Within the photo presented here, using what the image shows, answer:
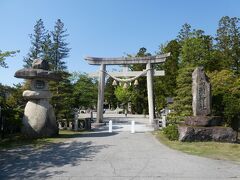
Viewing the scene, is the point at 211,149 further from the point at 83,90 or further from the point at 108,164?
the point at 83,90

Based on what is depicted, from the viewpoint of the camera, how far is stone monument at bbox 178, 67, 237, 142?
13805 millimetres

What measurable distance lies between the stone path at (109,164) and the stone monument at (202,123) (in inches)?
100

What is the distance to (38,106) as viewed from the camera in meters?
15.3

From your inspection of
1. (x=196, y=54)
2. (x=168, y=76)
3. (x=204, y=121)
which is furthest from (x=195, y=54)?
(x=204, y=121)

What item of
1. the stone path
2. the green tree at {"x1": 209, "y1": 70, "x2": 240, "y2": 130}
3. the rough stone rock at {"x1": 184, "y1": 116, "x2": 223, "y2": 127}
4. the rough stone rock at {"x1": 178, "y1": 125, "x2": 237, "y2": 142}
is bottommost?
the stone path

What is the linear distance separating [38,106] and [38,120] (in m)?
0.80

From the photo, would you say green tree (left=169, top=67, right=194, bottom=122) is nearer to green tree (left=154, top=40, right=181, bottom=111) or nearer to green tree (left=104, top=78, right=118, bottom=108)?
green tree (left=154, top=40, right=181, bottom=111)

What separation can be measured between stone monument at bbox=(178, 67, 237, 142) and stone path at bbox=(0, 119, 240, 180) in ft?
8.35

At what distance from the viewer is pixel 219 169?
26.9 feet


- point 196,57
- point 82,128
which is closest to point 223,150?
point 82,128

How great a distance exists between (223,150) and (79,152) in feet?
18.7

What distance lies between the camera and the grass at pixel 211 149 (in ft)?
33.5

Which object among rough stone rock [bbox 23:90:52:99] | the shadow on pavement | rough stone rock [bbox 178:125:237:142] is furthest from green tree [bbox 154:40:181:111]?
the shadow on pavement

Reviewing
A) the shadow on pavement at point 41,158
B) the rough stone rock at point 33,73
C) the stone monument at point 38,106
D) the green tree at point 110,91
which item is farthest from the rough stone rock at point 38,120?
the green tree at point 110,91
